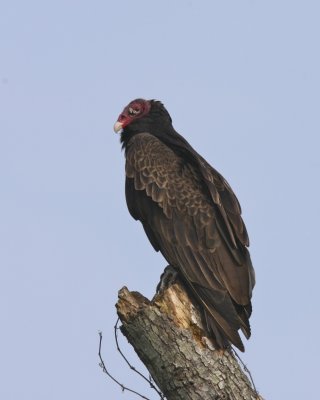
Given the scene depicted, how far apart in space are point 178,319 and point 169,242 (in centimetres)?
139

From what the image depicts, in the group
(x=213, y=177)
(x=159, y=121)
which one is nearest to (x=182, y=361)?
(x=213, y=177)

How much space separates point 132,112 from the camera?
7.91 meters

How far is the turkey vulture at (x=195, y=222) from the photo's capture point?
18.9 ft

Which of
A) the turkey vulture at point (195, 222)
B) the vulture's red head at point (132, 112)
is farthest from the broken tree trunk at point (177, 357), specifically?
the vulture's red head at point (132, 112)

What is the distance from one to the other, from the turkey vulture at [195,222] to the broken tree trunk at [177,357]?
0.39 meters

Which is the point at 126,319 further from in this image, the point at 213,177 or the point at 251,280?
the point at 213,177

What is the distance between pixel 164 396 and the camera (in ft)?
16.1

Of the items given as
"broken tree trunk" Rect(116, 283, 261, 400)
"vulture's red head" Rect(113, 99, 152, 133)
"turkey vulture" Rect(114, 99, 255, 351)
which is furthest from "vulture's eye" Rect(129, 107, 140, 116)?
"broken tree trunk" Rect(116, 283, 261, 400)

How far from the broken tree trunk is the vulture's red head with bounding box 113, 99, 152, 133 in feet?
10.2

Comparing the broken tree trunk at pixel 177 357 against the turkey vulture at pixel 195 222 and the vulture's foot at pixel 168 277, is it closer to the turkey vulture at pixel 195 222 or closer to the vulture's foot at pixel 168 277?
the turkey vulture at pixel 195 222

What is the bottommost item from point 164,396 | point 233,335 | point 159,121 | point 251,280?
point 164,396

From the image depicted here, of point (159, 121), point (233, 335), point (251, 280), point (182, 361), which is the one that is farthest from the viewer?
point (159, 121)

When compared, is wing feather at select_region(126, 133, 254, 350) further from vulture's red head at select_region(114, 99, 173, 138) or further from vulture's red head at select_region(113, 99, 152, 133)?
vulture's red head at select_region(113, 99, 152, 133)

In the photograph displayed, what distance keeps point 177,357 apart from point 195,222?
5.82 feet
